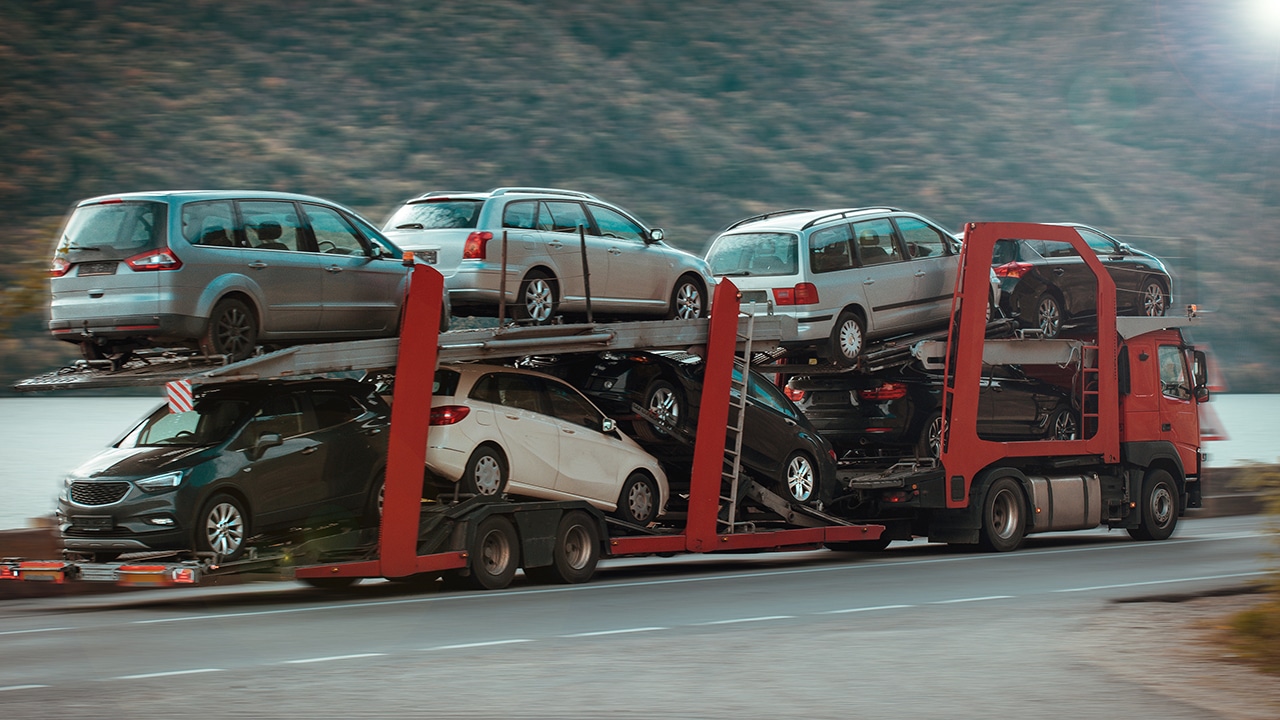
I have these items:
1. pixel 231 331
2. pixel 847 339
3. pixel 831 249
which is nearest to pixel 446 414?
pixel 231 331

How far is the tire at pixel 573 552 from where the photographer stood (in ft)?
44.9

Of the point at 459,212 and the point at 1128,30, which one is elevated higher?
the point at 1128,30

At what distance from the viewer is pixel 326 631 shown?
10.3 meters

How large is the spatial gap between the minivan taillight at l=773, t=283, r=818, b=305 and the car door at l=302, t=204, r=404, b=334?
188 inches

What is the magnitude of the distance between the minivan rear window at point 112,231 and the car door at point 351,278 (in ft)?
4.89

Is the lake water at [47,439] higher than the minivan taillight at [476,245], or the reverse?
the minivan taillight at [476,245]

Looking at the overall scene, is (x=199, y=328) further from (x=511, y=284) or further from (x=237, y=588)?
(x=237, y=588)

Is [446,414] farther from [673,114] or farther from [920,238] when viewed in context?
[673,114]

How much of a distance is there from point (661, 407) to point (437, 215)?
3011 millimetres

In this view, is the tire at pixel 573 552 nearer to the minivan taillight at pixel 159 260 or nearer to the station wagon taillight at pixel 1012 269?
the minivan taillight at pixel 159 260

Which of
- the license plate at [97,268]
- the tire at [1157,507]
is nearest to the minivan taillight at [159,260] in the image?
the license plate at [97,268]

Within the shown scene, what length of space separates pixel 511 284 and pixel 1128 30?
6779 centimetres

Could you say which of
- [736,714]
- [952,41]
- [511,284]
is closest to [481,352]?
[511,284]

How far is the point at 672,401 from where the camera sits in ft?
49.2
